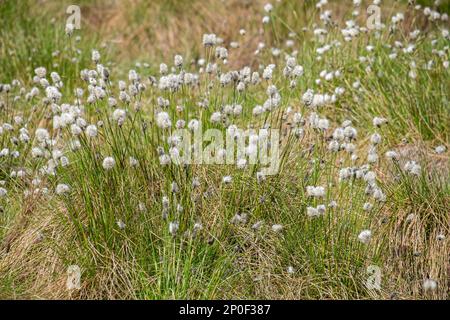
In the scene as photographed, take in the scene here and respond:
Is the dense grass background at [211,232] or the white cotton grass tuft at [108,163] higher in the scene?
the white cotton grass tuft at [108,163]

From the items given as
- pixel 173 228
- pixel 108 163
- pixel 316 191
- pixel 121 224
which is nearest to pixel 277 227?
pixel 316 191

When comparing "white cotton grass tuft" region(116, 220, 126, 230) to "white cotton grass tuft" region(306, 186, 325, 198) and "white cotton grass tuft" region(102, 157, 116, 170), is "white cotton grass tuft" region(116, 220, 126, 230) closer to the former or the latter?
"white cotton grass tuft" region(102, 157, 116, 170)

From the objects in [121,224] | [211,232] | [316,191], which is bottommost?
[211,232]

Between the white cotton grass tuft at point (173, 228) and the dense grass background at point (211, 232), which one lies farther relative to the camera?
the dense grass background at point (211, 232)

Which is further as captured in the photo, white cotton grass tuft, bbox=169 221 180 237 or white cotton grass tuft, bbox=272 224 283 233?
white cotton grass tuft, bbox=272 224 283 233

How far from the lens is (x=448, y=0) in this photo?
25.3ft

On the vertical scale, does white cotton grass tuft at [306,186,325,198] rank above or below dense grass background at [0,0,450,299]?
above

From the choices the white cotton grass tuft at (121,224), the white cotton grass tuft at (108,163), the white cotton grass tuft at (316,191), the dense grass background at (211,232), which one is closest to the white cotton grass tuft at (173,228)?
the dense grass background at (211,232)

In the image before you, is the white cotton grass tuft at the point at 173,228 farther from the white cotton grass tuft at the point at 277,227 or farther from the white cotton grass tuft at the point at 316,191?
the white cotton grass tuft at the point at 316,191

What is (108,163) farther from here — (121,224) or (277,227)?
(277,227)

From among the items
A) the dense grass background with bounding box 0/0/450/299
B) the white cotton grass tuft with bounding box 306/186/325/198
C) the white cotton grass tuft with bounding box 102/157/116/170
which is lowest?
the dense grass background with bounding box 0/0/450/299

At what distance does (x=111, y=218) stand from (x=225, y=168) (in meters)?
0.70

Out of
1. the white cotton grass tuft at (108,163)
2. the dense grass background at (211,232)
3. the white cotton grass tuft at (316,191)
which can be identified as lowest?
the dense grass background at (211,232)

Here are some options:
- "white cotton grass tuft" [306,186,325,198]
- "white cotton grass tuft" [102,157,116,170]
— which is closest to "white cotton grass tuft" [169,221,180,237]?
"white cotton grass tuft" [102,157,116,170]
